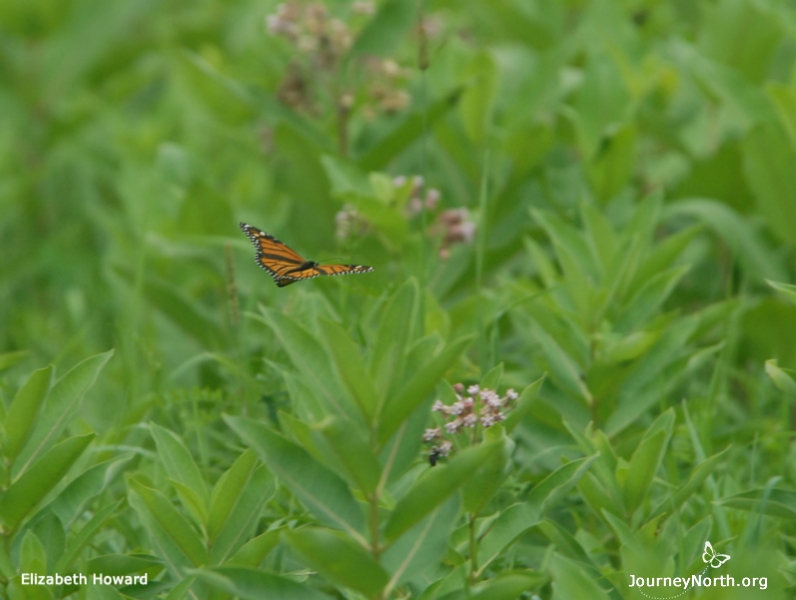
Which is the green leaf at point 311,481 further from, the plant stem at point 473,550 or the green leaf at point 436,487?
the plant stem at point 473,550

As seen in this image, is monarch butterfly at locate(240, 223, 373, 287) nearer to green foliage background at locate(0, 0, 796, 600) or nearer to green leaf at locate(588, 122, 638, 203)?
green foliage background at locate(0, 0, 796, 600)

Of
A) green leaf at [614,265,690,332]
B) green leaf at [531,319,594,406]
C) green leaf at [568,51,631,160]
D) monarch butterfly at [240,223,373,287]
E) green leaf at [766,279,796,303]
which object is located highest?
green leaf at [568,51,631,160]

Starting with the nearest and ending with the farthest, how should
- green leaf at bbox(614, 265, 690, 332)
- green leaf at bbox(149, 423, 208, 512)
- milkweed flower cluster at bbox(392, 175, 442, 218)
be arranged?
green leaf at bbox(149, 423, 208, 512) → green leaf at bbox(614, 265, 690, 332) → milkweed flower cluster at bbox(392, 175, 442, 218)

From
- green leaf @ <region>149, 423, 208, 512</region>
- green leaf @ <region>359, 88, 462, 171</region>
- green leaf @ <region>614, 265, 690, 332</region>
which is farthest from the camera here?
green leaf @ <region>359, 88, 462, 171</region>

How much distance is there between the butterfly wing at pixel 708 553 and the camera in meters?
1.94

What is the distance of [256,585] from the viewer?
5.73ft

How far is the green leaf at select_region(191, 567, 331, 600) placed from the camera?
168 centimetres

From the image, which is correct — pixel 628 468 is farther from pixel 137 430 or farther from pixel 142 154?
pixel 142 154

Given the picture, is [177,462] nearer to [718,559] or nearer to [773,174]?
[718,559]

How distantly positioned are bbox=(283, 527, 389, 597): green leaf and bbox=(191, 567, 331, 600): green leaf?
0.10 metres

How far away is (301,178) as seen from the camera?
3.59 metres

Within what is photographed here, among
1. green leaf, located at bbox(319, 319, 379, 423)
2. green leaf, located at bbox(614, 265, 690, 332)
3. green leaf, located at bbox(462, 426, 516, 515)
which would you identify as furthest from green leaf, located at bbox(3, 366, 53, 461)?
green leaf, located at bbox(614, 265, 690, 332)

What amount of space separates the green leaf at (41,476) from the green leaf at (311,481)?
45 centimetres

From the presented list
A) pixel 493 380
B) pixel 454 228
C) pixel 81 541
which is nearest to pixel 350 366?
pixel 493 380
